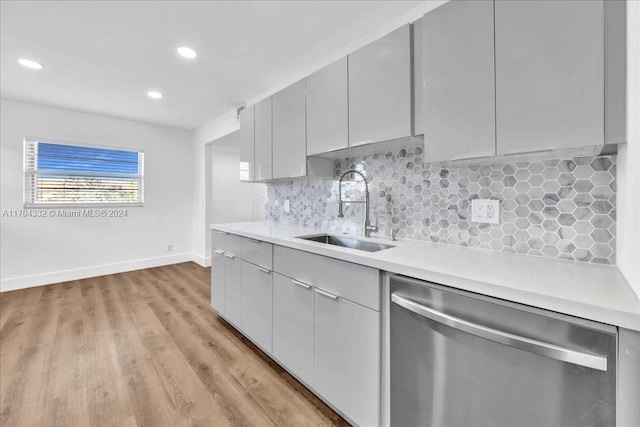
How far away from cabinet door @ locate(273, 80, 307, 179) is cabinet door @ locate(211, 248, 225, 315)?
0.94m

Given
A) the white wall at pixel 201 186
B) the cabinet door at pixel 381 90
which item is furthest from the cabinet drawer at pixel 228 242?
the white wall at pixel 201 186

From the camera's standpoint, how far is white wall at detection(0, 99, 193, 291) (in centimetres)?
367

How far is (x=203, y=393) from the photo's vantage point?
171 cm

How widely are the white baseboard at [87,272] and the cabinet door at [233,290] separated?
8.63 feet

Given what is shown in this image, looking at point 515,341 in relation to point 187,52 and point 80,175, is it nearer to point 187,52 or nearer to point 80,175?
point 187,52

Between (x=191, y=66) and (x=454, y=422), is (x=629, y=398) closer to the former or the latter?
(x=454, y=422)

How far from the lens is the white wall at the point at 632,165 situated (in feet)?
2.63

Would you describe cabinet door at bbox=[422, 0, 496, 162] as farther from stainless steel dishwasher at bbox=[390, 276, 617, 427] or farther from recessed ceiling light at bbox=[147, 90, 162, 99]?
recessed ceiling light at bbox=[147, 90, 162, 99]

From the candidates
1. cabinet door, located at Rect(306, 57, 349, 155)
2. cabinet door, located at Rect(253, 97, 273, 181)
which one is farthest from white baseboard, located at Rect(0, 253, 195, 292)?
cabinet door, located at Rect(306, 57, 349, 155)

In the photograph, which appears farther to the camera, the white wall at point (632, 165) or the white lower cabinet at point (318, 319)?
the white lower cabinet at point (318, 319)

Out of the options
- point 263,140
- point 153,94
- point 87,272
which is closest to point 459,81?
point 263,140

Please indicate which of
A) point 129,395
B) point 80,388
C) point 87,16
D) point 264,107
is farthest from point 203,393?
point 87,16

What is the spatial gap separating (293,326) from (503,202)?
4.49 ft

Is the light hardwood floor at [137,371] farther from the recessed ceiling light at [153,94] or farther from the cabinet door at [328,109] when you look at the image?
the recessed ceiling light at [153,94]
